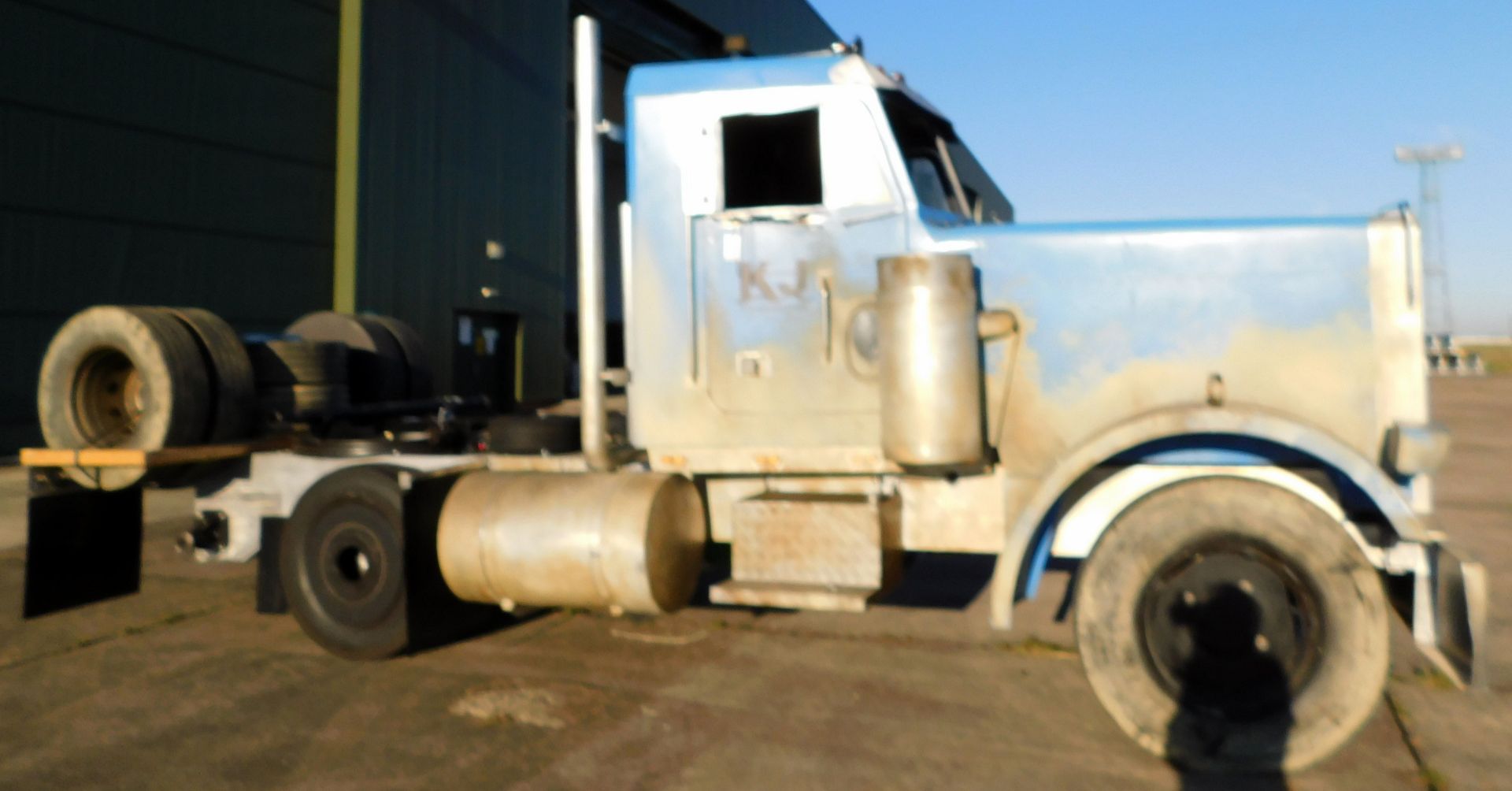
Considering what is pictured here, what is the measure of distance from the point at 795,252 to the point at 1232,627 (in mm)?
2224

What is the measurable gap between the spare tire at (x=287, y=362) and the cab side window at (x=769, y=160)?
2.63 metres

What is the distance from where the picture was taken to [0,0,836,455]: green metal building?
39.9 ft

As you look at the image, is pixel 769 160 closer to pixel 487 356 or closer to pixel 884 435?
pixel 884 435

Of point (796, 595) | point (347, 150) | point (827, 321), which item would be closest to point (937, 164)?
point (827, 321)

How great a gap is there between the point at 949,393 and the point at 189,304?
43.5 ft

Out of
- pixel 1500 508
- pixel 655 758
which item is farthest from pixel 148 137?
pixel 1500 508

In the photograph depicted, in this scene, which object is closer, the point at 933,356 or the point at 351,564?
the point at 933,356

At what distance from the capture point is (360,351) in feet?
19.6

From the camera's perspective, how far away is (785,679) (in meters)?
4.58

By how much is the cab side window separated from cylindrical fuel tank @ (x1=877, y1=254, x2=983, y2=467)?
74 centimetres

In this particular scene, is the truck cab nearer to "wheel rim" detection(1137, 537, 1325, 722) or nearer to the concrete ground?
"wheel rim" detection(1137, 537, 1325, 722)

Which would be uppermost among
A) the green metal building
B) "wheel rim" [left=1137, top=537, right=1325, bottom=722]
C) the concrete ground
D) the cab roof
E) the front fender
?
the green metal building

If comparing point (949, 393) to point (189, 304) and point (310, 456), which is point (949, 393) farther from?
point (189, 304)

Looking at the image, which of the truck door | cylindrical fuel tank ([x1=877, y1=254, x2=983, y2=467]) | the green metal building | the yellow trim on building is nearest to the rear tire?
the truck door
